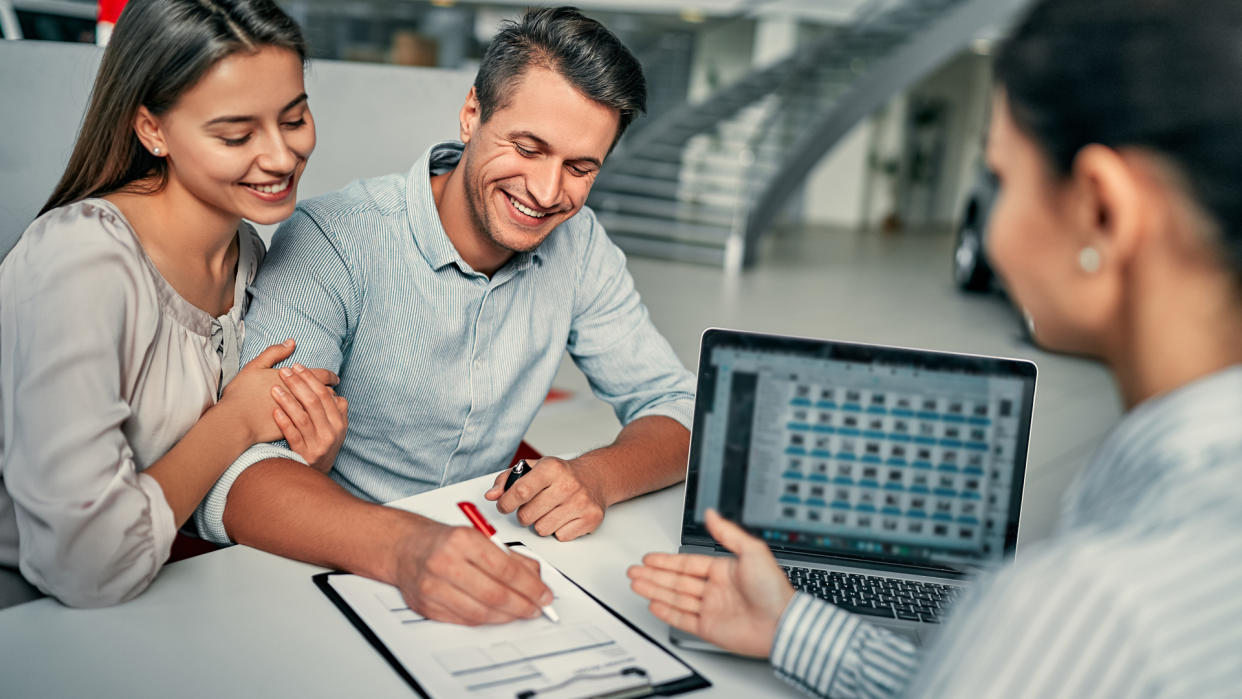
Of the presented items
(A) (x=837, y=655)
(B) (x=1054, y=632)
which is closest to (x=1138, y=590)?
(B) (x=1054, y=632)

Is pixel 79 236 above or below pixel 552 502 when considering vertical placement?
above

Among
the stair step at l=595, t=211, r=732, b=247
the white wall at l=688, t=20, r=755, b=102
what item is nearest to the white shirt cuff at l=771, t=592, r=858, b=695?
the stair step at l=595, t=211, r=732, b=247

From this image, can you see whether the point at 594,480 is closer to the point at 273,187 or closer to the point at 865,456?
the point at 865,456

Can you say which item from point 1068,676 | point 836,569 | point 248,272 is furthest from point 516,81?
point 1068,676

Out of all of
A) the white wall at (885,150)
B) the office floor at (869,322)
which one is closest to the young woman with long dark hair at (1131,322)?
the office floor at (869,322)

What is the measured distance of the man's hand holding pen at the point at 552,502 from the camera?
132 cm

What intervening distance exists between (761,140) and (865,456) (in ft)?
26.7

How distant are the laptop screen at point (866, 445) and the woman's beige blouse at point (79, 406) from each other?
0.64 meters

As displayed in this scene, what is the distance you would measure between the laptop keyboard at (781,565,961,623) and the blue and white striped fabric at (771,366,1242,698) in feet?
1.51

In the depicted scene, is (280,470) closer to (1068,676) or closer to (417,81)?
(1068,676)

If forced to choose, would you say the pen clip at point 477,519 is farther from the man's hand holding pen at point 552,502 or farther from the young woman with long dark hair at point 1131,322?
the young woman with long dark hair at point 1131,322

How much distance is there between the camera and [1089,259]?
0.64m

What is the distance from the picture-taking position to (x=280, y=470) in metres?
1.25

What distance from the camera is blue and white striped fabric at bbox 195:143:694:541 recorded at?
1.55 meters
